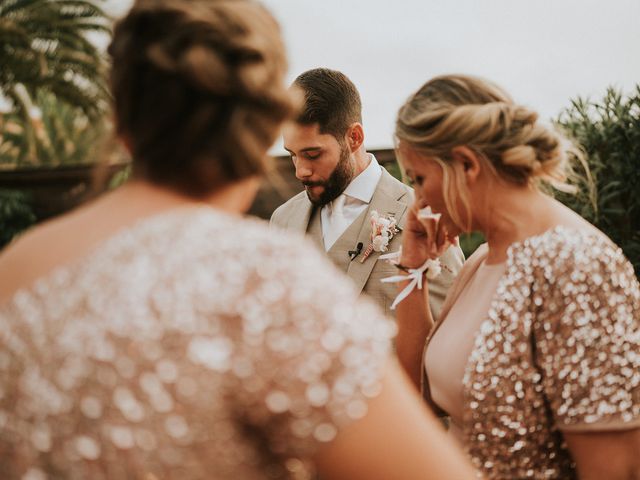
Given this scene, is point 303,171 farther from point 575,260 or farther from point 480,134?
point 575,260

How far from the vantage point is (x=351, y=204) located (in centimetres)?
416

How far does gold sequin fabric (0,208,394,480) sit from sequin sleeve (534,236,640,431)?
968 millimetres

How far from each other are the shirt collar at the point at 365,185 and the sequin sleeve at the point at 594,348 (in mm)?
2227

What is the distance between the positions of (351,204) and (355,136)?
0.38m

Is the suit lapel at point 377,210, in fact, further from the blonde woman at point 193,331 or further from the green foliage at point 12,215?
the green foliage at point 12,215

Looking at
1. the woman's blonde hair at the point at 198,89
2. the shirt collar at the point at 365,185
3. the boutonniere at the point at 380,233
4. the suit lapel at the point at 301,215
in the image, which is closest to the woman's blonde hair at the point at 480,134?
the woman's blonde hair at the point at 198,89

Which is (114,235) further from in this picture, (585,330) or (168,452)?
(585,330)

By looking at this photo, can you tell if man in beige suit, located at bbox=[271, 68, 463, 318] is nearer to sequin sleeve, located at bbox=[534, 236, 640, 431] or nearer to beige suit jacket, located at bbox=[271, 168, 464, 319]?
beige suit jacket, located at bbox=[271, 168, 464, 319]

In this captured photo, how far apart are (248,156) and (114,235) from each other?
0.23m

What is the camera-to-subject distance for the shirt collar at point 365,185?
13.4 feet

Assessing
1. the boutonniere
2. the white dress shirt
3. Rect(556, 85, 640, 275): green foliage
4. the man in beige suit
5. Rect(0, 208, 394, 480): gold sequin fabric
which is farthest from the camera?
Rect(556, 85, 640, 275): green foliage

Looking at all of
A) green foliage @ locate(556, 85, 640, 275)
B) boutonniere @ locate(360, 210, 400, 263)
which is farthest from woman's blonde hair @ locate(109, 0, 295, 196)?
green foliage @ locate(556, 85, 640, 275)

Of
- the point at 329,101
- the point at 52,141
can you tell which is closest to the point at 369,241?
the point at 329,101

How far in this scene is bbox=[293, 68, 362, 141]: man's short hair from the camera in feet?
13.3
